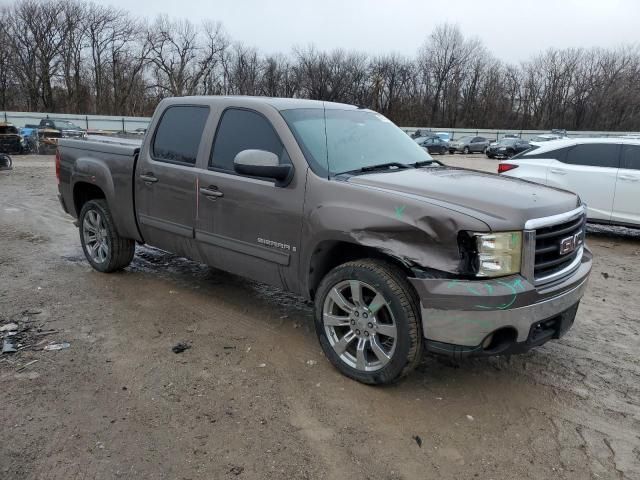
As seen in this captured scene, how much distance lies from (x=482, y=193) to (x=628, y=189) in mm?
6046

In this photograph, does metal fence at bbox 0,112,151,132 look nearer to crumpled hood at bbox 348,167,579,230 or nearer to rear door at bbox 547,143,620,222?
rear door at bbox 547,143,620,222

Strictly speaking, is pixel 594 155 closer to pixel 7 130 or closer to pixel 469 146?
pixel 7 130

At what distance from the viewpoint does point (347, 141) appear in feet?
13.7

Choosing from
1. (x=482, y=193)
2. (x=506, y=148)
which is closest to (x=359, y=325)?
(x=482, y=193)

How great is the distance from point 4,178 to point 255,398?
1526 centimetres

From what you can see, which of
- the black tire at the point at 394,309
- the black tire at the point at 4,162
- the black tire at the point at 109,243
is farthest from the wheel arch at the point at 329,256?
the black tire at the point at 4,162

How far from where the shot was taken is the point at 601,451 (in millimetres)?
2898

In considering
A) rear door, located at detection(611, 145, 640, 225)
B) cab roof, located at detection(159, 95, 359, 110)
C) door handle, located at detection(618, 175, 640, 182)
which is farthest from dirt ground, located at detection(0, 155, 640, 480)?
door handle, located at detection(618, 175, 640, 182)

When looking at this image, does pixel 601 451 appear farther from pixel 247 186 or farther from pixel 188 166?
pixel 188 166

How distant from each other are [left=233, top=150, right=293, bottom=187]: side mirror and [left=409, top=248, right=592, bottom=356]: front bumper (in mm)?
1239

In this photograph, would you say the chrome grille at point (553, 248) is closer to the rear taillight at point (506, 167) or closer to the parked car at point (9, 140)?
the rear taillight at point (506, 167)

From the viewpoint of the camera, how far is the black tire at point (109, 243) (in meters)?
5.66

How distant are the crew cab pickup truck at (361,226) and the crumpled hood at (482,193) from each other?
1 cm

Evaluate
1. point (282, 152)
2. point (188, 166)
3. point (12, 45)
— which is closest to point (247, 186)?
point (282, 152)
